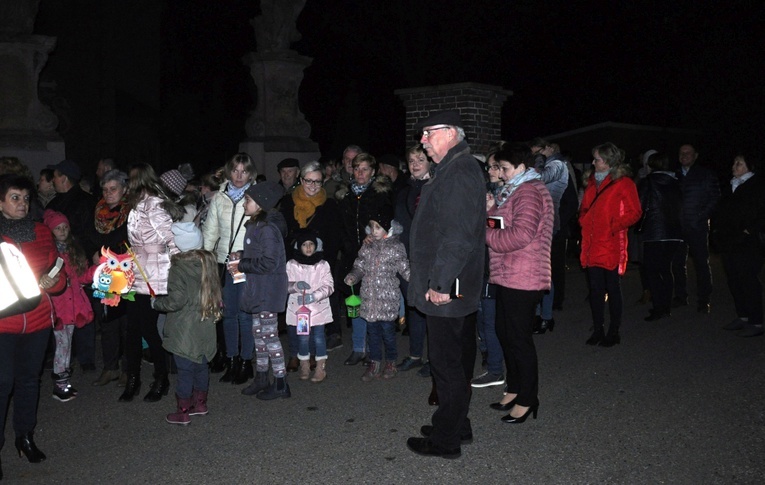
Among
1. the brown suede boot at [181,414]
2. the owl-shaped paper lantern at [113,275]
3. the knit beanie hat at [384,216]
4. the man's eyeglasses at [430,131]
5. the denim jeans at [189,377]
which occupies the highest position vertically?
the man's eyeglasses at [430,131]

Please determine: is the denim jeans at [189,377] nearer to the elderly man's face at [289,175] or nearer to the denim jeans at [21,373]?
the denim jeans at [21,373]

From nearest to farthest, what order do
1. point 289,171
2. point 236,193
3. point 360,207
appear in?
point 236,193
point 360,207
point 289,171

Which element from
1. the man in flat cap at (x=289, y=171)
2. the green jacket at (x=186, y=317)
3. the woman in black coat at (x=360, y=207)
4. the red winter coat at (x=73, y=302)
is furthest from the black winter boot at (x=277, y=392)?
the man in flat cap at (x=289, y=171)

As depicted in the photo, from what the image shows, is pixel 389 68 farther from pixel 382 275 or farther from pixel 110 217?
pixel 110 217

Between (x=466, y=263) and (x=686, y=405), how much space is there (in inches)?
100

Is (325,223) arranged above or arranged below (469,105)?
below

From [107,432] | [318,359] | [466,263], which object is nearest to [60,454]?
[107,432]

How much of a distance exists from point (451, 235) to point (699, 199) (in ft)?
20.6

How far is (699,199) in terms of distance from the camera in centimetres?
1007

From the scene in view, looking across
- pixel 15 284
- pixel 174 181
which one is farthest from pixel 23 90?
pixel 15 284

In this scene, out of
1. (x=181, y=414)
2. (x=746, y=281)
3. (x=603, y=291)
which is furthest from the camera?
(x=746, y=281)

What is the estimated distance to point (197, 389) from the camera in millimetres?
6137

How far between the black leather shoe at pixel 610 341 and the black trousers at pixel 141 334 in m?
4.37

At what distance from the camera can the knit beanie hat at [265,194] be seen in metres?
6.41
